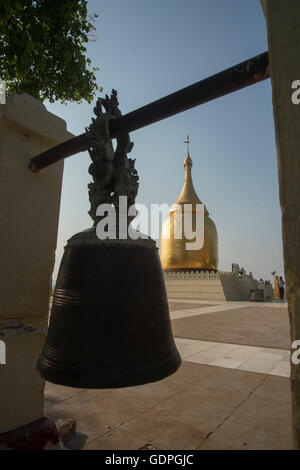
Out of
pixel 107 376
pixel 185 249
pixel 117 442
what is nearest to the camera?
pixel 107 376

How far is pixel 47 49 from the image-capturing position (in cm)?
527

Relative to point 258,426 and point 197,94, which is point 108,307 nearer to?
point 197,94

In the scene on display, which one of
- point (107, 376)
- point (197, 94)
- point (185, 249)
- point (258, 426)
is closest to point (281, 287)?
point (185, 249)

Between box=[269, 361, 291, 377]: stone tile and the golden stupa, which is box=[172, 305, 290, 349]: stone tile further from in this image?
the golden stupa

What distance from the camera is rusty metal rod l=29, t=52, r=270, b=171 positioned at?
1113 mm

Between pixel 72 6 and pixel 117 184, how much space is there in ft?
17.2

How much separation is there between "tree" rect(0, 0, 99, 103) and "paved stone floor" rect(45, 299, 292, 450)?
16.3ft

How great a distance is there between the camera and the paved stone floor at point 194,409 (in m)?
2.05

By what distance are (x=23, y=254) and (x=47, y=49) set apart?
487 cm

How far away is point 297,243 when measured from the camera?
83cm

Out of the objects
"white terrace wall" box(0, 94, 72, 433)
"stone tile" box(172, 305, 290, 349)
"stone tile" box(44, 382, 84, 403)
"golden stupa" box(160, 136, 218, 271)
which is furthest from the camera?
"golden stupa" box(160, 136, 218, 271)

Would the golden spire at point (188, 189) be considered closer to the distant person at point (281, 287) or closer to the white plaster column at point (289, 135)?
the distant person at point (281, 287)

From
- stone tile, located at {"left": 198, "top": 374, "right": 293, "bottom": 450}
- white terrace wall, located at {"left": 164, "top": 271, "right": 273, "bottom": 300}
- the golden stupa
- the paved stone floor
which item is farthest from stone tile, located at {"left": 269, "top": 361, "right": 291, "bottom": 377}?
the golden stupa
